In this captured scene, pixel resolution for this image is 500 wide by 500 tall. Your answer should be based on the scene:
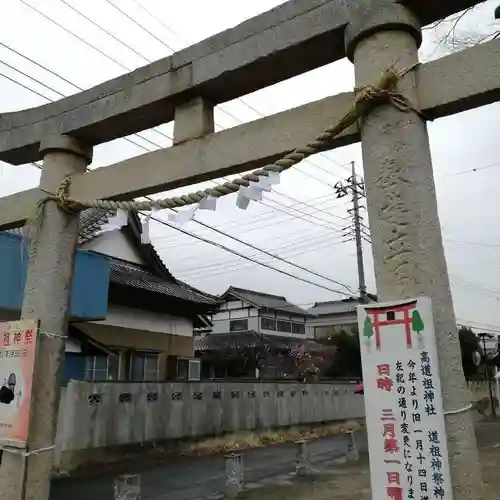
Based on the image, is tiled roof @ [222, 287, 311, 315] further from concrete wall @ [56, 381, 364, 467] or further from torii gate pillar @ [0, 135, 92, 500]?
torii gate pillar @ [0, 135, 92, 500]

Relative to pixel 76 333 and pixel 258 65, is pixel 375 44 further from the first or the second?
pixel 76 333

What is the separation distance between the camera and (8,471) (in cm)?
438

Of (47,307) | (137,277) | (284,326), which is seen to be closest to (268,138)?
(47,307)

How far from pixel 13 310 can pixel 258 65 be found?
7.64 meters

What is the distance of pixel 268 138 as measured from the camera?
378 cm

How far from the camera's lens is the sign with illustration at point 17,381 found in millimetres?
4387

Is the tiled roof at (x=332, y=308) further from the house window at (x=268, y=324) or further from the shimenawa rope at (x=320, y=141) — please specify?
the shimenawa rope at (x=320, y=141)

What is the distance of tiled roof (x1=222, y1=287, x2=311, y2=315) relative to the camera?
38.3 metres

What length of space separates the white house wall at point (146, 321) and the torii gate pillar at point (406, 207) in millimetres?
10685

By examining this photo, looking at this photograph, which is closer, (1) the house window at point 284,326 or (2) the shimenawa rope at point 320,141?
(2) the shimenawa rope at point 320,141

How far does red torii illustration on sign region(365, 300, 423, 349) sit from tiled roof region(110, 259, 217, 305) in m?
11.0

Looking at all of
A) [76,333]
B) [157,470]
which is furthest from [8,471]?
[76,333]

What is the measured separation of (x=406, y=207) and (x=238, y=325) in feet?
118

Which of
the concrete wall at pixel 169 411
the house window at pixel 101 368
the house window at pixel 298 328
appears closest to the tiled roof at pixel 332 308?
the house window at pixel 298 328
